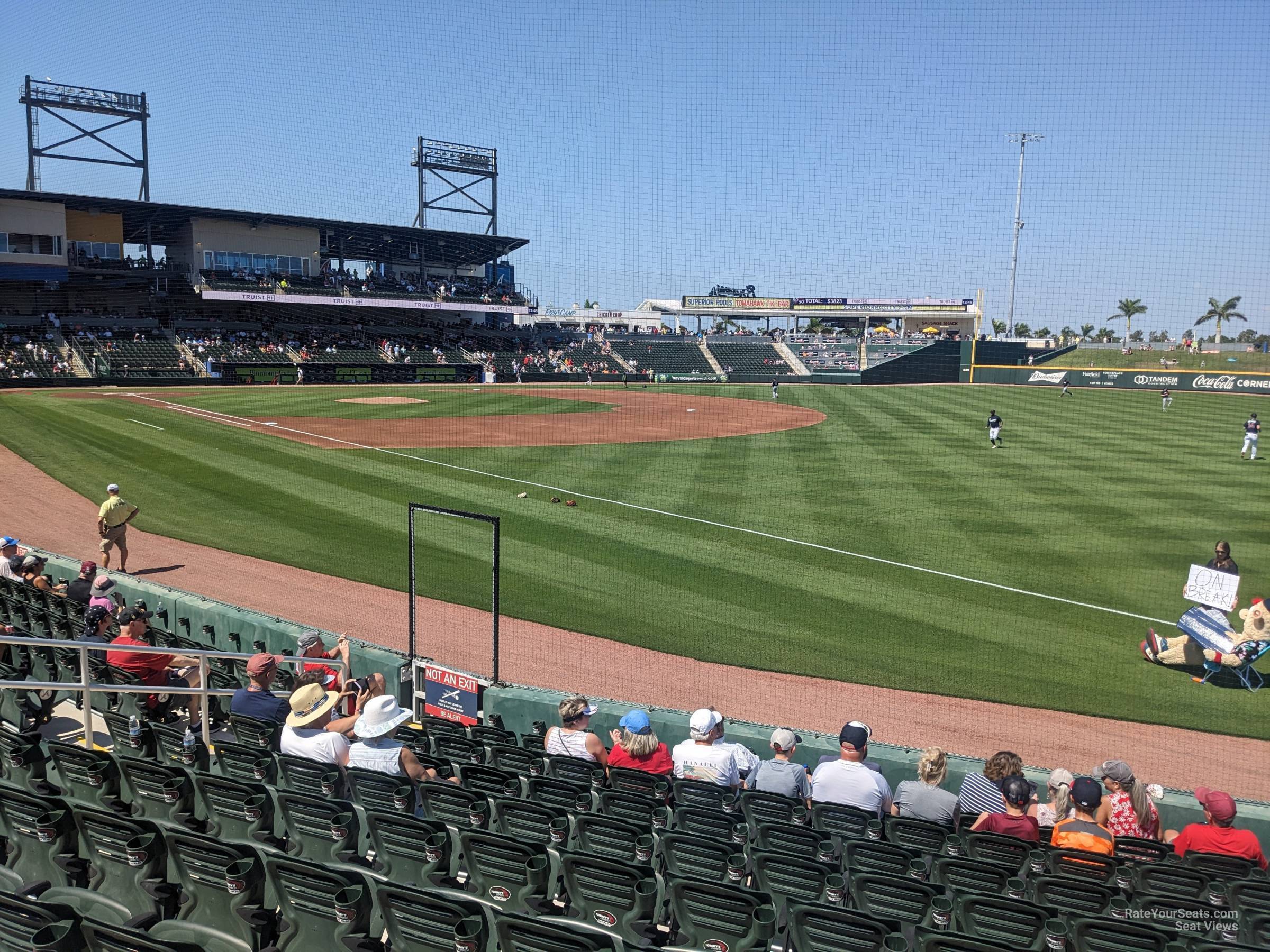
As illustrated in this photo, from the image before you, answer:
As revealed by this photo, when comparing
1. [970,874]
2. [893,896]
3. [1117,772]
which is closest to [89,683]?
[893,896]

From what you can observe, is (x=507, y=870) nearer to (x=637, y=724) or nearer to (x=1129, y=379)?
(x=637, y=724)

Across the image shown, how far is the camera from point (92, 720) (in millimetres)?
7969

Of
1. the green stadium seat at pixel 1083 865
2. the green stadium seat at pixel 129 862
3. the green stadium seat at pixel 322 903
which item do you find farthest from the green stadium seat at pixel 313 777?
the green stadium seat at pixel 1083 865

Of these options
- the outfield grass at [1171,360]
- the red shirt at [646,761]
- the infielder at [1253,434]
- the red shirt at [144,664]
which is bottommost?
the red shirt at [646,761]

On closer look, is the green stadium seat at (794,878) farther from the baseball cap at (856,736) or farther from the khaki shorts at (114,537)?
the khaki shorts at (114,537)

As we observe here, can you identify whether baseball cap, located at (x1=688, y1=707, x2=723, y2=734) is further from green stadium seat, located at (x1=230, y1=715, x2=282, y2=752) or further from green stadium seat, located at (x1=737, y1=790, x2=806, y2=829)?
green stadium seat, located at (x1=230, y1=715, x2=282, y2=752)

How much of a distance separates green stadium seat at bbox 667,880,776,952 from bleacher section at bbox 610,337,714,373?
69.0 meters

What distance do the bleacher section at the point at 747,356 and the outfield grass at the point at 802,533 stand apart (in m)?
40.8

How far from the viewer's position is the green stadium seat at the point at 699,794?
6156 millimetres

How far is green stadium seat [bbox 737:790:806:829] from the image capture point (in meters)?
5.89

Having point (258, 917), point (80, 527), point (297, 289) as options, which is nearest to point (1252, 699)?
point (258, 917)

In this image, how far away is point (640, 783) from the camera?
634 cm

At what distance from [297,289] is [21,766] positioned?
60.1 metres

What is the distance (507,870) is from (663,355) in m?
73.1
